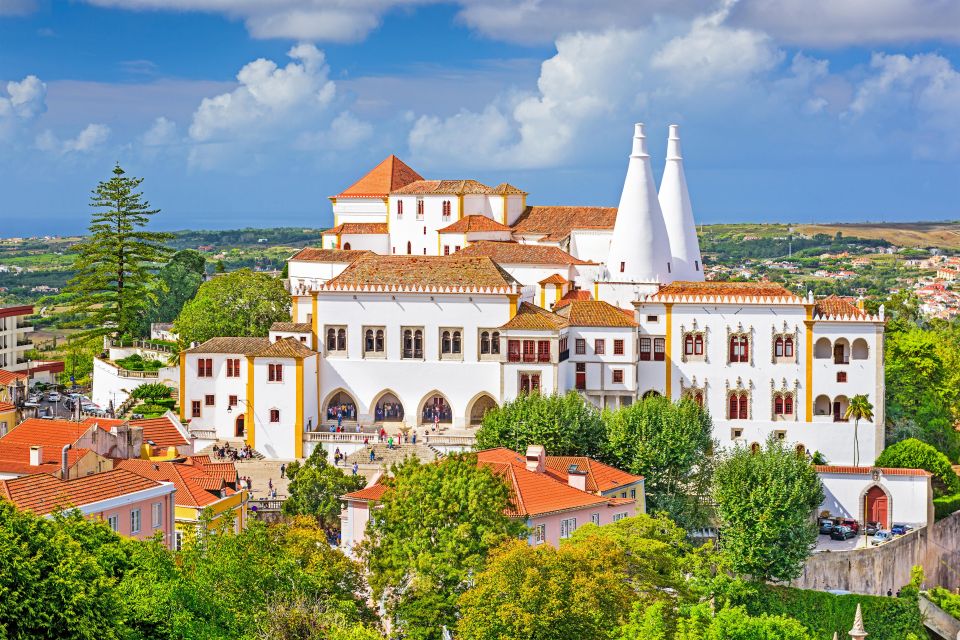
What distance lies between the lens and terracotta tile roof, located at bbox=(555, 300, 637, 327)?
64562 mm

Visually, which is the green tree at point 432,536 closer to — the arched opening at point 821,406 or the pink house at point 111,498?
the pink house at point 111,498

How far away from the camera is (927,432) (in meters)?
70.8

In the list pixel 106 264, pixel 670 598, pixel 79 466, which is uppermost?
pixel 106 264

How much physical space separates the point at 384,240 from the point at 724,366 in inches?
984

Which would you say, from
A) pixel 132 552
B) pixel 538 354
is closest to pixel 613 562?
pixel 132 552

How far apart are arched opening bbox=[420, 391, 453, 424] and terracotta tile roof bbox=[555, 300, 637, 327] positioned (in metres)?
5.90

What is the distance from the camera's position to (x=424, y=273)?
6669 centimetres

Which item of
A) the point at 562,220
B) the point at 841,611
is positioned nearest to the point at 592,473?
the point at 841,611

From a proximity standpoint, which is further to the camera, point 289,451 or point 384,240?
point 384,240

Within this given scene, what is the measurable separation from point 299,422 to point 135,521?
2188 centimetres

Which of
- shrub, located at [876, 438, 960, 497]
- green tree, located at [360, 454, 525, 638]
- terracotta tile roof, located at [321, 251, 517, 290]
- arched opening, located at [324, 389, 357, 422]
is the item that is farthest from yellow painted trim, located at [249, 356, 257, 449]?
shrub, located at [876, 438, 960, 497]

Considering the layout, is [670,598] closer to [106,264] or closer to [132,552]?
[132,552]

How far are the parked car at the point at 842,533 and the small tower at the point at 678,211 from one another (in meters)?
16.1

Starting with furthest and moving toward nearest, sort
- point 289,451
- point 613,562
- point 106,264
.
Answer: point 106,264 < point 289,451 < point 613,562
